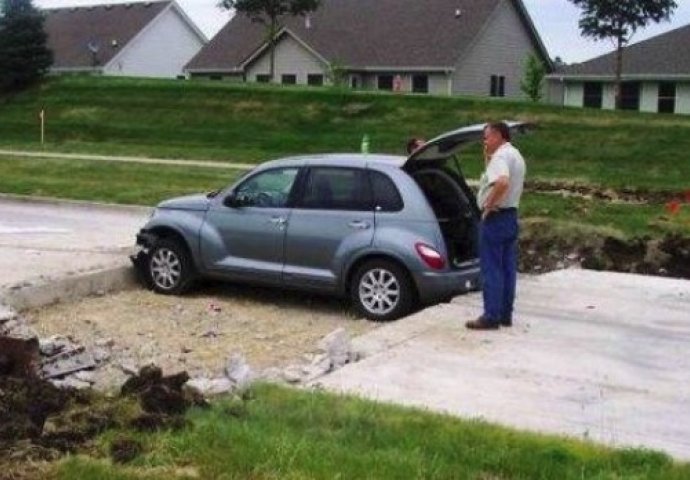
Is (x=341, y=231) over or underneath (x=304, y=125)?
underneath

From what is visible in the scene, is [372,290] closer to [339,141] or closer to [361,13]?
[339,141]

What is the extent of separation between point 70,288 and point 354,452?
6679mm

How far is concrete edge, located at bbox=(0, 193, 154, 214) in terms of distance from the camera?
1911cm

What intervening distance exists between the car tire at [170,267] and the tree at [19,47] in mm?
33884

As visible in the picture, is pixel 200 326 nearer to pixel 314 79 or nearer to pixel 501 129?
pixel 501 129

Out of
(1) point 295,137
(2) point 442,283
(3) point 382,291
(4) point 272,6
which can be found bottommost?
(3) point 382,291

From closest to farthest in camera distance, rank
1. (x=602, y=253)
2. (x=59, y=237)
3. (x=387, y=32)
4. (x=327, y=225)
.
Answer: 1. (x=327, y=225)
2. (x=602, y=253)
3. (x=59, y=237)
4. (x=387, y=32)

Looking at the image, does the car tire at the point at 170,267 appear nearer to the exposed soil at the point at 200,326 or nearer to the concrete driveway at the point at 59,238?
the exposed soil at the point at 200,326

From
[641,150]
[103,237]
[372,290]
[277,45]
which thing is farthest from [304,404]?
[277,45]

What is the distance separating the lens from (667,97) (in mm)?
43281

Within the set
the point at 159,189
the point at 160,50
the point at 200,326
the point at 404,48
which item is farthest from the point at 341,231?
the point at 160,50

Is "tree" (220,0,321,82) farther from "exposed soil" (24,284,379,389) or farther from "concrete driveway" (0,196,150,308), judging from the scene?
"exposed soil" (24,284,379,389)

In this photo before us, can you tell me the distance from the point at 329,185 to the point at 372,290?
4.23 feet

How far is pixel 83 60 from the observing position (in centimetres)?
5900
